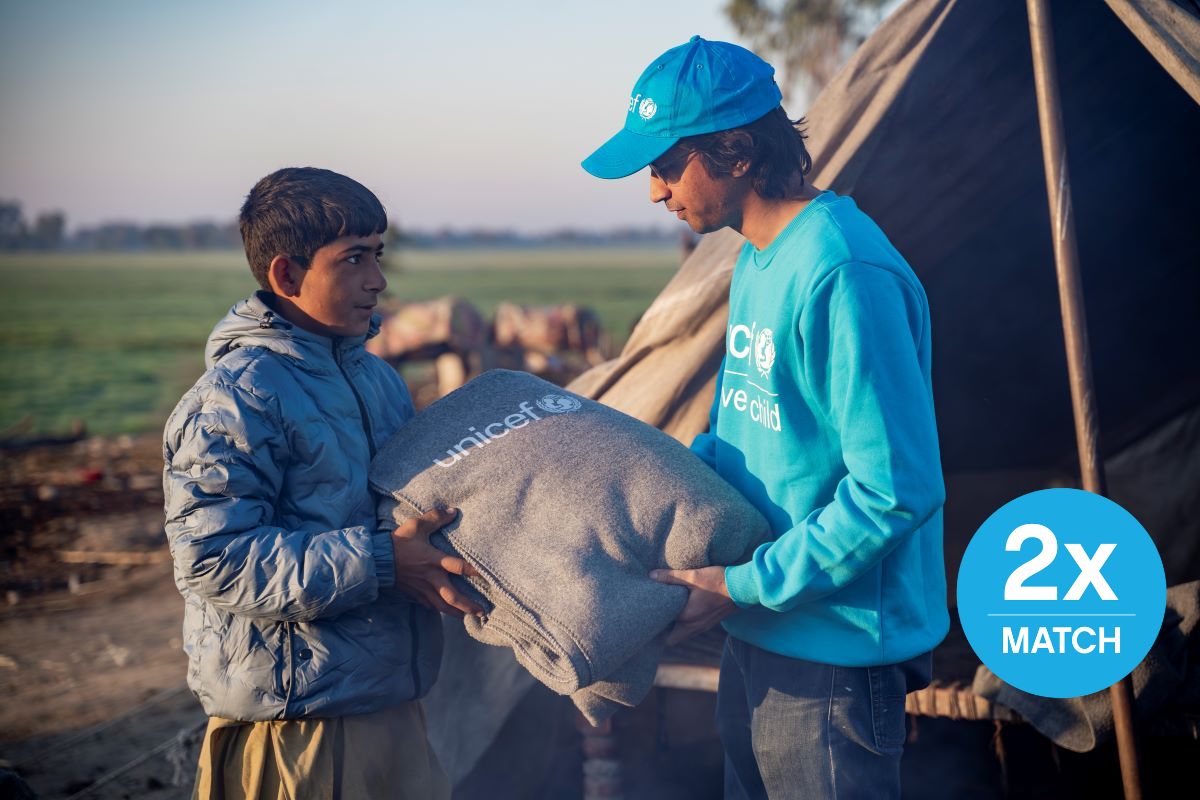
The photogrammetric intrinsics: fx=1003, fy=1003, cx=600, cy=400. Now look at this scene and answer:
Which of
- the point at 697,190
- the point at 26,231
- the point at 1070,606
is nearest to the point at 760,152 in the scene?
the point at 697,190

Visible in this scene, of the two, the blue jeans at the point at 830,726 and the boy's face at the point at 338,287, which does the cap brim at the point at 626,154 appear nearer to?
the boy's face at the point at 338,287

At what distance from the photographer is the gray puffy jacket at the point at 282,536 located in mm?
1921

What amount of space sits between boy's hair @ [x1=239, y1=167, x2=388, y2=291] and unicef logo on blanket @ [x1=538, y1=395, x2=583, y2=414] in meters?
0.53

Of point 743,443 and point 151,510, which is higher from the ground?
point 743,443

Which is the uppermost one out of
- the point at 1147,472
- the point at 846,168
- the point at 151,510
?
the point at 846,168

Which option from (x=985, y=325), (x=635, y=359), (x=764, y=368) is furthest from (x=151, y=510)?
(x=764, y=368)

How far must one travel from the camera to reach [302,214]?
210 cm

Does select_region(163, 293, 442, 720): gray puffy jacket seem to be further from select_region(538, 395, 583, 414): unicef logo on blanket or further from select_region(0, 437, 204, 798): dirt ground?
select_region(0, 437, 204, 798): dirt ground

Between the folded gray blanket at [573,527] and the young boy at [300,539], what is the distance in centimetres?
8

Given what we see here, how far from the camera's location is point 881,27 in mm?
2922

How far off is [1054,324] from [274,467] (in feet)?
10.2

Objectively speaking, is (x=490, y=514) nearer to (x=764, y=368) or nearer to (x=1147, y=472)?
(x=764, y=368)

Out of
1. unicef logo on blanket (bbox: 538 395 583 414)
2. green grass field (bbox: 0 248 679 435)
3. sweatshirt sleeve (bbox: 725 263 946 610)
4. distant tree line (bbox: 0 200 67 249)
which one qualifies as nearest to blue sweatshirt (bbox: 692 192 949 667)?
sweatshirt sleeve (bbox: 725 263 946 610)

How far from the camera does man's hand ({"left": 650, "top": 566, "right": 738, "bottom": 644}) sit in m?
2.03
